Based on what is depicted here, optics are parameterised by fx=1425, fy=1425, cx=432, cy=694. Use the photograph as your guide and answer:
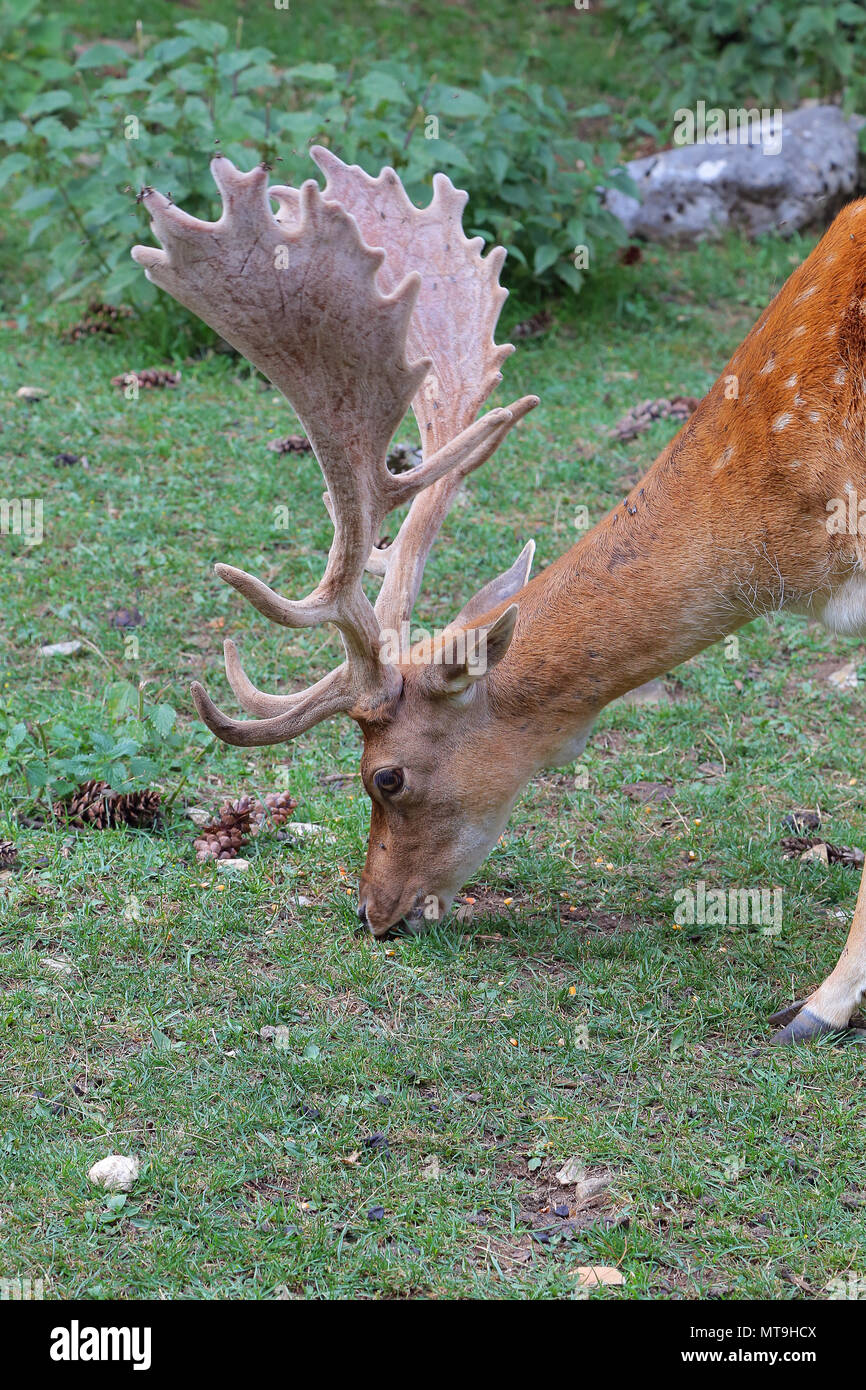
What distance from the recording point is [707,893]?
4.50 metres

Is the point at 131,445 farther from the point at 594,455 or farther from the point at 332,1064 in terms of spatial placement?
the point at 332,1064

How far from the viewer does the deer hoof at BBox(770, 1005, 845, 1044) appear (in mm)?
3807

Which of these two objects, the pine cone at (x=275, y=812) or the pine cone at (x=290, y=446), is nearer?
the pine cone at (x=275, y=812)

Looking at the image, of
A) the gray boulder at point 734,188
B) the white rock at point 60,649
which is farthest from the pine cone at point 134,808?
the gray boulder at point 734,188

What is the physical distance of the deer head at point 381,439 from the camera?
3443 millimetres

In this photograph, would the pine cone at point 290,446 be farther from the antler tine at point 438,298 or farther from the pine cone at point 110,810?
the pine cone at point 110,810

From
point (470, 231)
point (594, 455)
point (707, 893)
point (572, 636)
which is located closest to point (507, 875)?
point (707, 893)

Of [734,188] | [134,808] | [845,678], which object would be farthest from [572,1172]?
[734,188]

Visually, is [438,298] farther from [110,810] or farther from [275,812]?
[110,810]

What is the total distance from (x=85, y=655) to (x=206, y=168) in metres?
3.38

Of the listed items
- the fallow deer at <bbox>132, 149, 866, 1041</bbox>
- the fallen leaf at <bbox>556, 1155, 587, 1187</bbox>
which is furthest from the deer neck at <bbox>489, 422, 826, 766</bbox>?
the fallen leaf at <bbox>556, 1155, 587, 1187</bbox>

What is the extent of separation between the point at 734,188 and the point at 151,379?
443cm

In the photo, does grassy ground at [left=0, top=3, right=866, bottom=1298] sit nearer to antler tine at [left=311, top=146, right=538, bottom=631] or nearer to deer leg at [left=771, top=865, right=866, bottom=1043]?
deer leg at [left=771, top=865, right=866, bottom=1043]

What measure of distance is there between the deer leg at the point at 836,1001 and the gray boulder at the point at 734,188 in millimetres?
Answer: 6842
